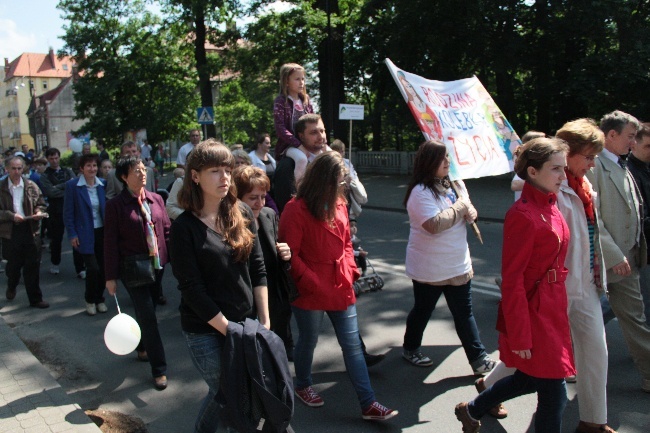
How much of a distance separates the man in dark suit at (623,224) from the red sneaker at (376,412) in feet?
5.87

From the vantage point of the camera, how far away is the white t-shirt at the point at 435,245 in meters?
4.38

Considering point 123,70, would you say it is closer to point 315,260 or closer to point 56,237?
point 56,237

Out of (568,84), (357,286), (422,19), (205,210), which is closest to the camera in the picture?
(205,210)

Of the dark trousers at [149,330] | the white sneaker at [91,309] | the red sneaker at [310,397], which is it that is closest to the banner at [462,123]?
the red sneaker at [310,397]

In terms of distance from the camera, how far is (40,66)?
10331 centimetres

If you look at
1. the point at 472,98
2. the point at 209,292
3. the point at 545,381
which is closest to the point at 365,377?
the point at 545,381

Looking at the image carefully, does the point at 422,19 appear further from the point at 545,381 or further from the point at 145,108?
the point at 145,108

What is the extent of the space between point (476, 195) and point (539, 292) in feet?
47.0

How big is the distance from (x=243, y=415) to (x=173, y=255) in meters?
0.84

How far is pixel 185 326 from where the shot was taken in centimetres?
305

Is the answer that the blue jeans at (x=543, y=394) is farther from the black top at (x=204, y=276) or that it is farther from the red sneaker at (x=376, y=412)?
the black top at (x=204, y=276)

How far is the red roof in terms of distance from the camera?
101 meters

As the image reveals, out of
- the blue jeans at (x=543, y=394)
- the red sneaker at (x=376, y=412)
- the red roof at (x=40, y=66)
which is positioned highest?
the red roof at (x=40, y=66)

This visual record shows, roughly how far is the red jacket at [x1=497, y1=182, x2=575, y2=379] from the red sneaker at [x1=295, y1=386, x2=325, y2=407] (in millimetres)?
1522
